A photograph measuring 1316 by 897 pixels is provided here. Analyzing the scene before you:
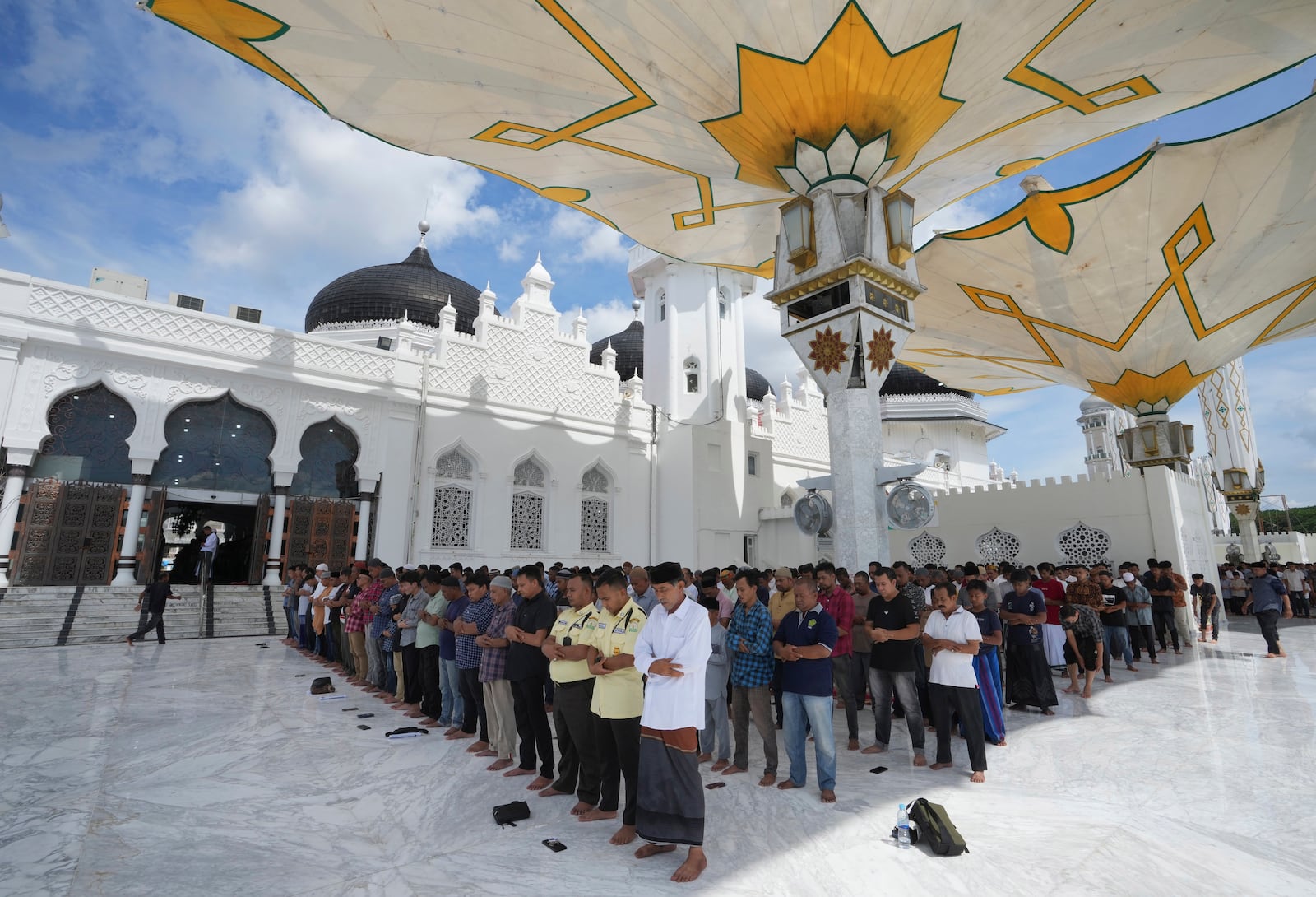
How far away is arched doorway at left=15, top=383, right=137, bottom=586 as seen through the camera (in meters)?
10.6

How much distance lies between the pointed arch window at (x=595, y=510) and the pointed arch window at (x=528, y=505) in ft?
3.41

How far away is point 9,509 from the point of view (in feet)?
33.8

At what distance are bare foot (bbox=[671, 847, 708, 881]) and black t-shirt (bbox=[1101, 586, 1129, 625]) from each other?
6429mm

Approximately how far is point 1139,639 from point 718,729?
8.53m

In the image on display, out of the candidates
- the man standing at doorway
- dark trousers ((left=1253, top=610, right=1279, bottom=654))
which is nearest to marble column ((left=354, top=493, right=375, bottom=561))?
the man standing at doorway

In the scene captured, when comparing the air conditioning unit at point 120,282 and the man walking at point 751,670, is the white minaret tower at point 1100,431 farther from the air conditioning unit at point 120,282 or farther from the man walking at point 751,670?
the air conditioning unit at point 120,282

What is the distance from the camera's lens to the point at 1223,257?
9961 millimetres

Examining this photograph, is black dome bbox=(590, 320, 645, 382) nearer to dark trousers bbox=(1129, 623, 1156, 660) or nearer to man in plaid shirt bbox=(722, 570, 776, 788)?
dark trousers bbox=(1129, 623, 1156, 660)

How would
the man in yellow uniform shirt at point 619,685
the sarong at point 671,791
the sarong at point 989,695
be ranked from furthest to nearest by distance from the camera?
the sarong at point 989,695 → the man in yellow uniform shirt at point 619,685 → the sarong at point 671,791

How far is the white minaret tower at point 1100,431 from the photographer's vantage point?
3241 cm

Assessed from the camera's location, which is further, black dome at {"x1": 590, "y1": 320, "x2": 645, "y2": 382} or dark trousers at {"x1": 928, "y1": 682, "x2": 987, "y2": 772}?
black dome at {"x1": 590, "y1": 320, "x2": 645, "y2": 382}

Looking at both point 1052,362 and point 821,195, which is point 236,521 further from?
point 1052,362

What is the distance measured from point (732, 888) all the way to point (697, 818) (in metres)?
0.29

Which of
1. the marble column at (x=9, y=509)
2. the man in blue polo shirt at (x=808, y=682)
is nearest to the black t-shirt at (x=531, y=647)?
the man in blue polo shirt at (x=808, y=682)
